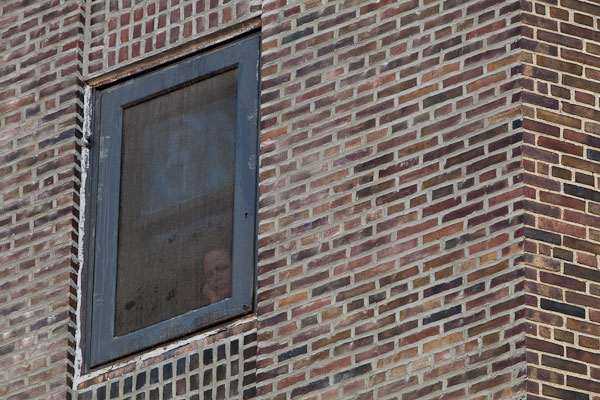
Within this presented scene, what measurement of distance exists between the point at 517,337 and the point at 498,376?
211 mm

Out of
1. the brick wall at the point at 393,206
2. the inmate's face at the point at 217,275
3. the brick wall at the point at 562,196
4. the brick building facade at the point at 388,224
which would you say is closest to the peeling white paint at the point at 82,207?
the brick building facade at the point at 388,224

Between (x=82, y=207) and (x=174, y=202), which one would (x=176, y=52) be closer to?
(x=174, y=202)

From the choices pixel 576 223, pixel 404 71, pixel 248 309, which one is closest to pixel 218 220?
pixel 248 309

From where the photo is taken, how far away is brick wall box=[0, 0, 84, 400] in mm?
11523

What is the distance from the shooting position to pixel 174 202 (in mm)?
11539

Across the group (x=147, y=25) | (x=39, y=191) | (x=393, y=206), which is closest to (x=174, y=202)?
(x=39, y=191)

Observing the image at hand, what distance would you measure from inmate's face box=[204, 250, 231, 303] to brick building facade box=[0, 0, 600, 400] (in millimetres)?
227

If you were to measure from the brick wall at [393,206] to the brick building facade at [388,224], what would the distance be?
11mm

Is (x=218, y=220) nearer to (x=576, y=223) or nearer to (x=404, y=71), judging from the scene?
(x=404, y=71)

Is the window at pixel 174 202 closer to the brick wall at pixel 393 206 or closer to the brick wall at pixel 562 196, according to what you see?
the brick wall at pixel 393 206

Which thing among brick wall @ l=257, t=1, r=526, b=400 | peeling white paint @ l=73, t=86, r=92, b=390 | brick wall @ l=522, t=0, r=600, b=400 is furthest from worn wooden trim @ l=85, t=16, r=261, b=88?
brick wall @ l=522, t=0, r=600, b=400

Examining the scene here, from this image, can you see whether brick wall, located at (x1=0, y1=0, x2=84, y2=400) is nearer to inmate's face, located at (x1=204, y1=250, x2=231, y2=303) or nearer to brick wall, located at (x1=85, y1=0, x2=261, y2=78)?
brick wall, located at (x1=85, y1=0, x2=261, y2=78)

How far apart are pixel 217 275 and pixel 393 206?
129 cm

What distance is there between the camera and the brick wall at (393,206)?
9891 millimetres
